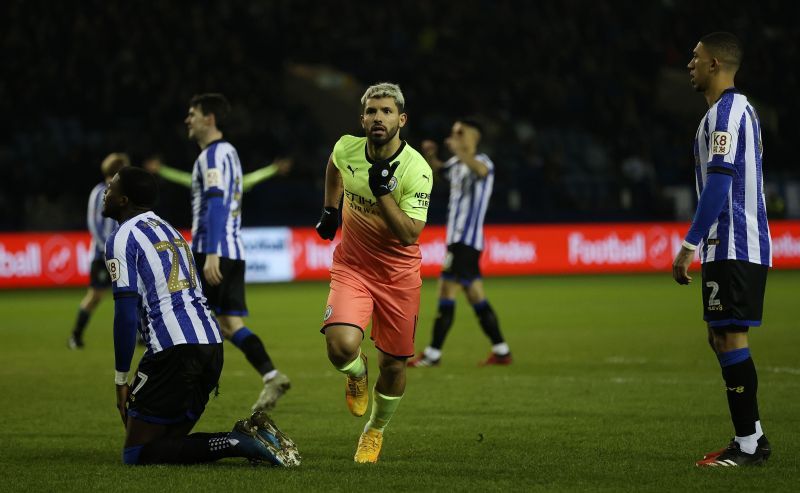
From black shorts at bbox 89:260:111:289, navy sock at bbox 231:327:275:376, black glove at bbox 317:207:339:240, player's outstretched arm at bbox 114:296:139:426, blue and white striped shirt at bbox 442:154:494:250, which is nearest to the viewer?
player's outstretched arm at bbox 114:296:139:426

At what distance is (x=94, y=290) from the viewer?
13.3 meters

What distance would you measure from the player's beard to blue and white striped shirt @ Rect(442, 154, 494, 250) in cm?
508

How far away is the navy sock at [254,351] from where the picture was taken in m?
8.55

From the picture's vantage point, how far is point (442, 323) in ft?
36.8

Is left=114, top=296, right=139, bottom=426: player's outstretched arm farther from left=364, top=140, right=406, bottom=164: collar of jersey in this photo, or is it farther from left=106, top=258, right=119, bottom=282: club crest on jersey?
left=364, top=140, right=406, bottom=164: collar of jersey

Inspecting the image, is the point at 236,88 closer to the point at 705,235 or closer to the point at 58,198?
the point at 58,198

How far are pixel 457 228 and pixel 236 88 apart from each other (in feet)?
49.1

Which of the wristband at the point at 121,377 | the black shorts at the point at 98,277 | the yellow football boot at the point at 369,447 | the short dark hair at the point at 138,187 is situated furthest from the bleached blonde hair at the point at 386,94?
the black shorts at the point at 98,277

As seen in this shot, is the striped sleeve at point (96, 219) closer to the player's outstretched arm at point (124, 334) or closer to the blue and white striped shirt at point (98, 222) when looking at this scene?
the blue and white striped shirt at point (98, 222)

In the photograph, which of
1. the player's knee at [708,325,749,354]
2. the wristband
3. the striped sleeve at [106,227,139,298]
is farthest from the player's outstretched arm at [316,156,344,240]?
the player's knee at [708,325,749,354]

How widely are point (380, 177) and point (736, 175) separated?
71.7 inches

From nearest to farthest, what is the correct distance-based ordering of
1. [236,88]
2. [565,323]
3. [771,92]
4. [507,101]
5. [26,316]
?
1. [565,323]
2. [26,316]
3. [236,88]
4. [507,101]
5. [771,92]

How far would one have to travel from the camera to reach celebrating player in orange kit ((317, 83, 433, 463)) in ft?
20.3

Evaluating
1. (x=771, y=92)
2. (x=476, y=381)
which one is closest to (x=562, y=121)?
(x=771, y=92)
